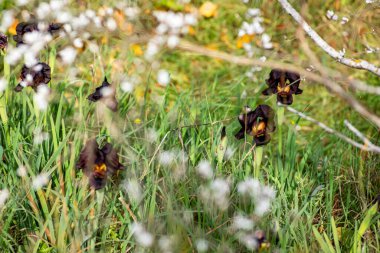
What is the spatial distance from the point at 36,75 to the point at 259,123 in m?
0.88

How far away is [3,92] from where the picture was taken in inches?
109

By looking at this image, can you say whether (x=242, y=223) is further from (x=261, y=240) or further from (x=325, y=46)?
(x=325, y=46)

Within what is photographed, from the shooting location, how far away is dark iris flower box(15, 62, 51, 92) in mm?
2408

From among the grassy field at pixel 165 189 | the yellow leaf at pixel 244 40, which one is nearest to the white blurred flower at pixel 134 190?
the grassy field at pixel 165 189

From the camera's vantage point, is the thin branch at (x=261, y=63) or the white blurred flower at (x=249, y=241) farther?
the white blurred flower at (x=249, y=241)

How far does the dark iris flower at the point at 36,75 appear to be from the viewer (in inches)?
94.8

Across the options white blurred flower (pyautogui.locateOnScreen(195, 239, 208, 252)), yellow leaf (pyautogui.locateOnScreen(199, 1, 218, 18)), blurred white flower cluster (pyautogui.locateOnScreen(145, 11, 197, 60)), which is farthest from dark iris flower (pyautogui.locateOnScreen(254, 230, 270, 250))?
yellow leaf (pyautogui.locateOnScreen(199, 1, 218, 18))

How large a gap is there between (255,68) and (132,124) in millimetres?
1190

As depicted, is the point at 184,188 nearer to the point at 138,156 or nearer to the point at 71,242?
the point at 138,156

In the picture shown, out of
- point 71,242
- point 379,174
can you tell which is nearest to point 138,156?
point 71,242

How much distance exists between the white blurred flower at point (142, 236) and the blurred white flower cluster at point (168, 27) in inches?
75.9

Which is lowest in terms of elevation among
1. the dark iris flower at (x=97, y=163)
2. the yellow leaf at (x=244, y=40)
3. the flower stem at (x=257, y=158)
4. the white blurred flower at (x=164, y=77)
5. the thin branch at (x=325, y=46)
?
the yellow leaf at (x=244, y=40)

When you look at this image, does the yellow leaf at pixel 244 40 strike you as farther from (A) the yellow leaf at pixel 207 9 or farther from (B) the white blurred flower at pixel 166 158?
(B) the white blurred flower at pixel 166 158

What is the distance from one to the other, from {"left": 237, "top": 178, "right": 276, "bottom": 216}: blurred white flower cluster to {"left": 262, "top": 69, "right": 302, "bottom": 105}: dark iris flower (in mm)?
316
